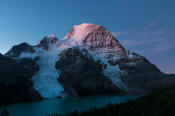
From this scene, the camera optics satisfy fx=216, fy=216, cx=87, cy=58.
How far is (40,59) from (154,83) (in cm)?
7766

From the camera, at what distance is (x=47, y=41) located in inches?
7067

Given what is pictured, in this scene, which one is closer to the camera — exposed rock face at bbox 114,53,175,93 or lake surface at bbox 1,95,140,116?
lake surface at bbox 1,95,140,116

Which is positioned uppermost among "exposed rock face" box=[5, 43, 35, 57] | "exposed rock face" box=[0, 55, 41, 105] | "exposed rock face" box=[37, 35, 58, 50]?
"exposed rock face" box=[37, 35, 58, 50]

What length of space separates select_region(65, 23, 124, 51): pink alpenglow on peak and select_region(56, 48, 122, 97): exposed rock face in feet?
93.6

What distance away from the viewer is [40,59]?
497ft

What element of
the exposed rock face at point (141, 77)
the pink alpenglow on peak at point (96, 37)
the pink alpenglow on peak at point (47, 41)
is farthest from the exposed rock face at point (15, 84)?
the pink alpenglow on peak at point (96, 37)

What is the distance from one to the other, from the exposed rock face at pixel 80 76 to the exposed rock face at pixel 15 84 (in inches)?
815

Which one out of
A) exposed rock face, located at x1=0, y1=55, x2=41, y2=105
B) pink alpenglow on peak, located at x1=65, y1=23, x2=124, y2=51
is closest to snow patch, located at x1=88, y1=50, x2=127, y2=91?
pink alpenglow on peak, located at x1=65, y1=23, x2=124, y2=51

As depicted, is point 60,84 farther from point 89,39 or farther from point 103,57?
point 89,39

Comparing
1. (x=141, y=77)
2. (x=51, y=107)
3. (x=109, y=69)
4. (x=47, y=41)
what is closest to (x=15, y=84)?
A: (x=51, y=107)

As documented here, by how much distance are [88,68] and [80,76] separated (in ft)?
38.6

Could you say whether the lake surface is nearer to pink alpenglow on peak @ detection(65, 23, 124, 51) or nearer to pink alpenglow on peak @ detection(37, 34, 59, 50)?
pink alpenglow on peak @ detection(37, 34, 59, 50)

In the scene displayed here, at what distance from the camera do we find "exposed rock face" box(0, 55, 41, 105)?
95688mm

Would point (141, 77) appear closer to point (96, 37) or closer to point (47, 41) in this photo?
point (96, 37)
